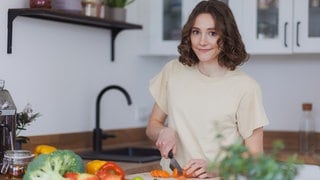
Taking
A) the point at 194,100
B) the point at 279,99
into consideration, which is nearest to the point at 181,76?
the point at 194,100

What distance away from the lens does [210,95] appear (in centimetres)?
223

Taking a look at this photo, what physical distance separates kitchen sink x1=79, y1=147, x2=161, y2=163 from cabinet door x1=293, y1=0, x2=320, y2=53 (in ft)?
3.15

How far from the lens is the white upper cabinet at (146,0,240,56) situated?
11.9ft

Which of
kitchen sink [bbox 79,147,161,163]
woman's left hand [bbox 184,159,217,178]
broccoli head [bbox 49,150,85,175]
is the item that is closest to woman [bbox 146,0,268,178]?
woman's left hand [bbox 184,159,217,178]

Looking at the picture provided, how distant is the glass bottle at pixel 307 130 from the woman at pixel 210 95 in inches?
52.4

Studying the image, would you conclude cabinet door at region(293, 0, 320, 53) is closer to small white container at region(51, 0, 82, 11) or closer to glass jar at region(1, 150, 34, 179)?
small white container at region(51, 0, 82, 11)

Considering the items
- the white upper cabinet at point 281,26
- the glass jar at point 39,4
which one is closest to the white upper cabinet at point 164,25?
the white upper cabinet at point 281,26

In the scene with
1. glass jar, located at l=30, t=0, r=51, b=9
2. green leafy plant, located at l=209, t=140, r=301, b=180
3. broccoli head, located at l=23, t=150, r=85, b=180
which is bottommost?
broccoli head, located at l=23, t=150, r=85, b=180

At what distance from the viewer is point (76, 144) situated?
3203 millimetres

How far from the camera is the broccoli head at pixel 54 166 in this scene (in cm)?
164

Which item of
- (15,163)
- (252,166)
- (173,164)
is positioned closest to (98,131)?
(15,163)

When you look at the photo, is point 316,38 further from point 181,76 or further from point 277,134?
point 181,76

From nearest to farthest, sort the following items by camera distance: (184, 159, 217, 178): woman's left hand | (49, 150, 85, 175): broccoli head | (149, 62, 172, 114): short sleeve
Result: (49, 150, 85, 175): broccoli head → (184, 159, 217, 178): woman's left hand → (149, 62, 172, 114): short sleeve

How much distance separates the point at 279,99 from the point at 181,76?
146cm
